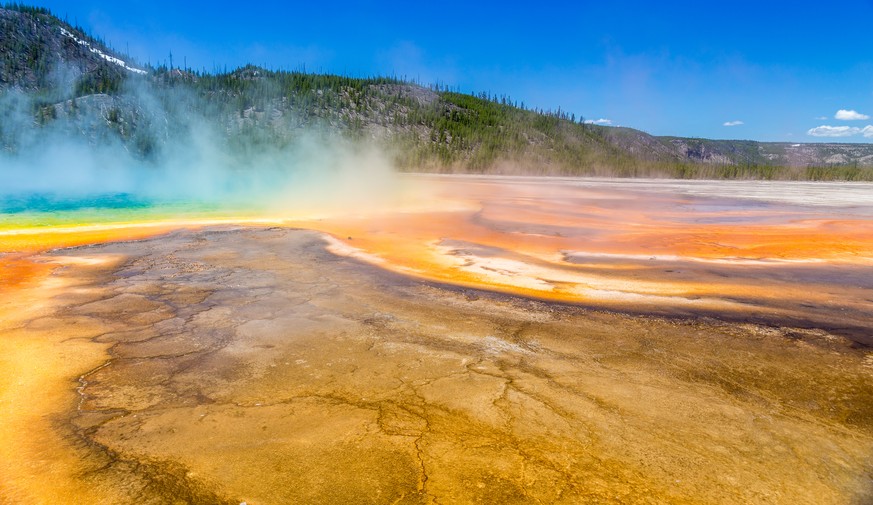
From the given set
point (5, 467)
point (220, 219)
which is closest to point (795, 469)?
point (5, 467)

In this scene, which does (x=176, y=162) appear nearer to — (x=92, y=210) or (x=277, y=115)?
(x=277, y=115)

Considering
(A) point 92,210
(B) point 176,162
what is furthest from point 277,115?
(A) point 92,210

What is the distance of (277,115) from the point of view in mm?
85250

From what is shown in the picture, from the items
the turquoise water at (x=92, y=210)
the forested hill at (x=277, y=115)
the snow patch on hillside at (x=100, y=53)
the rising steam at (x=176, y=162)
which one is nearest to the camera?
the turquoise water at (x=92, y=210)

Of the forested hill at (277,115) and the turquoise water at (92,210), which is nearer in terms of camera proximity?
the turquoise water at (92,210)

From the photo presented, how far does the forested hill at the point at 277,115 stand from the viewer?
201 feet

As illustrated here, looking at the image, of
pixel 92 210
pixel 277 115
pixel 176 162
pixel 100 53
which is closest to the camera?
pixel 92 210

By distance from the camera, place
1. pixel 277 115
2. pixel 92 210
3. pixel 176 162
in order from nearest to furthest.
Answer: pixel 92 210
pixel 176 162
pixel 277 115

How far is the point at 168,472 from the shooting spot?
2932 millimetres

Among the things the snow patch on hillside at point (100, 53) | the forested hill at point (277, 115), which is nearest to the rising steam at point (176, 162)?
the forested hill at point (277, 115)

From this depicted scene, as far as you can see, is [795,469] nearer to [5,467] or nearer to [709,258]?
[5,467]

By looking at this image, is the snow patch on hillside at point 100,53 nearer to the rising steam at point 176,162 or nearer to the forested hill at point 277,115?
the forested hill at point 277,115

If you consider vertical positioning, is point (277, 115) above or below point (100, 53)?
below

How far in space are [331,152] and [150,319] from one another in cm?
6588
